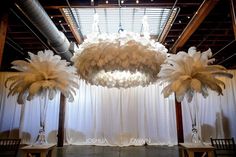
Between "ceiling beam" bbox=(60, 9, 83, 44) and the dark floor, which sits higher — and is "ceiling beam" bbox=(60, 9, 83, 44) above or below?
above

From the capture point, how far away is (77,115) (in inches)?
254

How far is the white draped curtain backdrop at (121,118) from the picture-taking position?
621 cm

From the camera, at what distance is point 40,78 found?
8.11ft

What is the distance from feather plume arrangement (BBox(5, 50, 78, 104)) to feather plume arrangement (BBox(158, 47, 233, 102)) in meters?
1.29

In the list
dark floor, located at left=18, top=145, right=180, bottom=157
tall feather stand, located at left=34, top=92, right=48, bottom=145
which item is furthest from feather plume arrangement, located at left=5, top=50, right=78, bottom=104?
dark floor, located at left=18, top=145, right=180, bottom=157

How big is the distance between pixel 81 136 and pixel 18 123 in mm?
2104

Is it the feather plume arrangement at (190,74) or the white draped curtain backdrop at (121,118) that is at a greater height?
the feather plume arrangement at (190,74)

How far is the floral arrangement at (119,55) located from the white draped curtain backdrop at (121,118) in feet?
14.0

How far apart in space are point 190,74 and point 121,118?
172 inches

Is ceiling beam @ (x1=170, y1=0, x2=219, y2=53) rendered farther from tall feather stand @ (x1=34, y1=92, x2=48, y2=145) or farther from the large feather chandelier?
tall feather stand @ (x1=34, y1=92, x2=48, y2=145)

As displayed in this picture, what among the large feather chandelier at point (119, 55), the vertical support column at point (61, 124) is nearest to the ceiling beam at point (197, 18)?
the large feather chandelier at point (119, 55)

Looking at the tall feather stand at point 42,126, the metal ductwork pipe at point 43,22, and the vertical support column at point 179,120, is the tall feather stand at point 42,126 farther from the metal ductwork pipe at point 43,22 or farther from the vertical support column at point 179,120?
the vertical support column at point 179,120

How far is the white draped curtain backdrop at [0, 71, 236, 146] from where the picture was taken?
621 centimetres

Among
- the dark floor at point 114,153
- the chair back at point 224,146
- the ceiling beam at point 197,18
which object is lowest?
the dark floor at point 114,153
